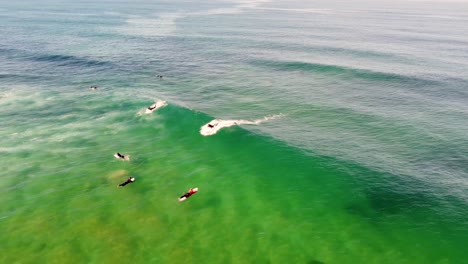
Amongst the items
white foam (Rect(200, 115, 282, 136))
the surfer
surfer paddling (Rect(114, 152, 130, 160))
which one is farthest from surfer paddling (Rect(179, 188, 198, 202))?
white foam (Rect(200, 115, 282, 136))

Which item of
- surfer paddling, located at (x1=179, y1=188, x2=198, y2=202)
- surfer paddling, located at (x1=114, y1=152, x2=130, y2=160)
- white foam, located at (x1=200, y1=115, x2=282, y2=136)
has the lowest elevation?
surfer paddling, located at (x1=179, y1=188, x2=198, y2=202)

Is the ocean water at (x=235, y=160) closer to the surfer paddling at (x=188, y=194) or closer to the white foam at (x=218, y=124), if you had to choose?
the white foam at (x=218, y=124)

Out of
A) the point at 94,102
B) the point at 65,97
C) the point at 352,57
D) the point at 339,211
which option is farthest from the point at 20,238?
the point at 352,57

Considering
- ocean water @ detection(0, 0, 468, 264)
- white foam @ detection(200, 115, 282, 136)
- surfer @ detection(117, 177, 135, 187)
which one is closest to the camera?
ocean water @ detection(0, 0, 468, 264)

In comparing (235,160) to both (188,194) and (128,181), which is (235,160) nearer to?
(188,194)

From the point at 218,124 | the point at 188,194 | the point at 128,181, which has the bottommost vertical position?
the point at 188,194

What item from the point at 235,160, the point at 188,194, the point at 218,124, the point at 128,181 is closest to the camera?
the point at 188,194

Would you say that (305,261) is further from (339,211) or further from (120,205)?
(120,205)

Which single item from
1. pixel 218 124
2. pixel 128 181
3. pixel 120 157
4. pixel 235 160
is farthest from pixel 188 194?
pixel 218 124

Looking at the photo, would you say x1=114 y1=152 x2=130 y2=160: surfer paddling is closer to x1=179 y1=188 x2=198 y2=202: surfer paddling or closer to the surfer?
the surfer
